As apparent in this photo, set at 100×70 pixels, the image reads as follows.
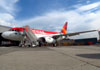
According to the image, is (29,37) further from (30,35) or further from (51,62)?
(51,62)

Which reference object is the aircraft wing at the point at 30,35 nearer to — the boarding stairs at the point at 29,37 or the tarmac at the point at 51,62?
the boarding stairs at the point at 29,37

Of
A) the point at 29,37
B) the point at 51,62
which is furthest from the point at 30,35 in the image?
the point at 51,62

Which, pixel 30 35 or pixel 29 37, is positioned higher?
pixel 30 35

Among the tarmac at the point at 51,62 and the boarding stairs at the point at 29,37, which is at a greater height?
the boarding stairs at the point at 29,37

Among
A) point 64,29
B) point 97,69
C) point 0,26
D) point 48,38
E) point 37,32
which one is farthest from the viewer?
point 64,29

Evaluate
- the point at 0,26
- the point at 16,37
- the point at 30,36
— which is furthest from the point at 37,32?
the point at 0,26

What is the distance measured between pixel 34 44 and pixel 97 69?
18442 mm

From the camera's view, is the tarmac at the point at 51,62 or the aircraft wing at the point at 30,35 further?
the aircraft wing at the point at 30,35

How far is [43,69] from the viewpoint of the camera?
4020 mm

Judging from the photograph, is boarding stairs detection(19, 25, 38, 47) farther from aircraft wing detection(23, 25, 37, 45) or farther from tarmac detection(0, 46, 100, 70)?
tarmac detection(0, 46, 100, 70)

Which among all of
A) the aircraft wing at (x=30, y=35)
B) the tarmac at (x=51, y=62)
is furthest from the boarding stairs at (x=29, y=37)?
the tarmac at (x=51, y=62)

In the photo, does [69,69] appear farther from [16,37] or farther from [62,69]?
[16,37]

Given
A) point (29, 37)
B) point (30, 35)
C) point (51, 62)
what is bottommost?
point (51, 62)

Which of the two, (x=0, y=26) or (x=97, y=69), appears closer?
(x=97, y=69)
